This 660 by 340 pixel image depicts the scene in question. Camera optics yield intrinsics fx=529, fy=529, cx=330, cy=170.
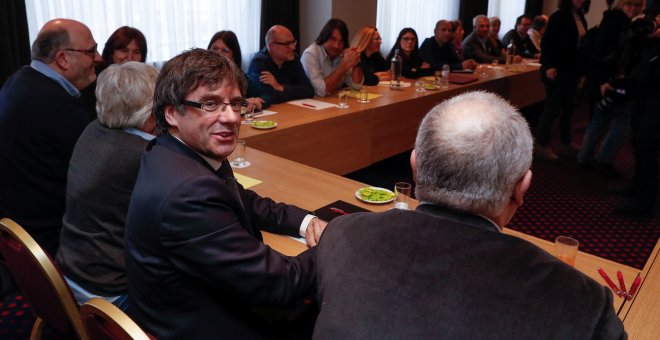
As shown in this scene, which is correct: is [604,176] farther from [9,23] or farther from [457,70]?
[9,23]

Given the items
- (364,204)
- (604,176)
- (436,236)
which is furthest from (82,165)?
(604,176)

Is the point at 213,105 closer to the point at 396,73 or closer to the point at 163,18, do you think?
the point at 396,73

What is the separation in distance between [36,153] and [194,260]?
1218mm

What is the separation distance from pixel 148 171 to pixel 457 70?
484 centimetres

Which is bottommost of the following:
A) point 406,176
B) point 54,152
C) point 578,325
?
point 406,176

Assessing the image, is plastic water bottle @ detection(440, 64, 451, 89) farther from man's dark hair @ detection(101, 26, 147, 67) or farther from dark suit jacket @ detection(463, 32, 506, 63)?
man's dark hair @ detection(101, 26, 147, 67)

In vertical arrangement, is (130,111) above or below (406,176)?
above

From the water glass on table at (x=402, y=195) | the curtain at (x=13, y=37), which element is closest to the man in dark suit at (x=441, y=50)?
the curtain at (x=13, y=37)

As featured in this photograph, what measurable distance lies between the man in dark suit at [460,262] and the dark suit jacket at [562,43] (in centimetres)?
414

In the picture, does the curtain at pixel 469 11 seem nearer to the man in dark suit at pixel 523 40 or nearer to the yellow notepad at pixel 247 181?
the man in dark suit at pixel 523 40

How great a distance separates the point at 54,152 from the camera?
2055 mm

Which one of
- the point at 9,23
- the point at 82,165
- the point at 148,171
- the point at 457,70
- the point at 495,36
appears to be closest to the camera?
the point at 148,171

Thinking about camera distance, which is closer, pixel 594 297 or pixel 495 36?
pixel 594 297

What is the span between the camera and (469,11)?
8438 millimetres
